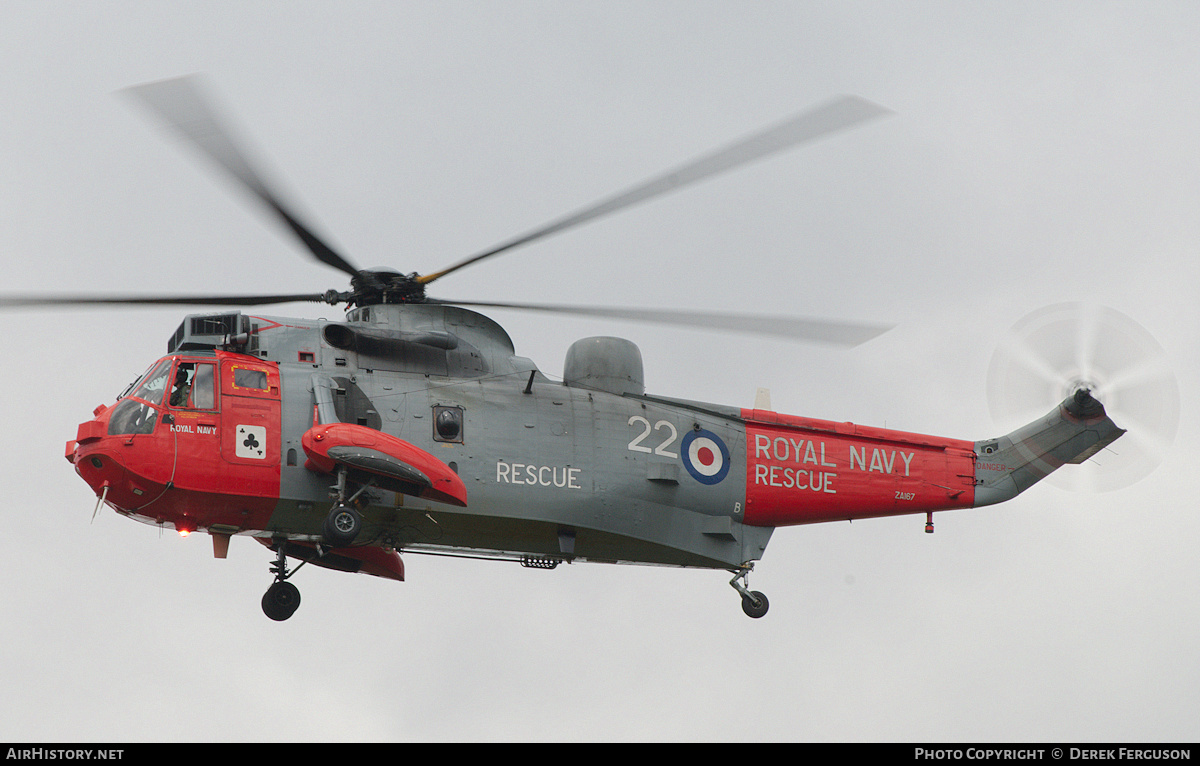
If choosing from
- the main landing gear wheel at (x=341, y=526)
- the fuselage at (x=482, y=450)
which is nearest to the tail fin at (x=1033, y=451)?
the fuselage at (x=482, y=450)

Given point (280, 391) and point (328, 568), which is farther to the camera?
point (328, 568)

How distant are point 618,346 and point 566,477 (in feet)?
8.90

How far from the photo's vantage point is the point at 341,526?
19.2 meters

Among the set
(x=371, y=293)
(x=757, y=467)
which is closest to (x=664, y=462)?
(x=757, y=467)

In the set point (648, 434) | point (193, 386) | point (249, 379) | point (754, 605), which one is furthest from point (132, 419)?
point (754, 605)

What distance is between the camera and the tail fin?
78.7ft

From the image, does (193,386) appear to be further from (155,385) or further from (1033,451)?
(1033,451)

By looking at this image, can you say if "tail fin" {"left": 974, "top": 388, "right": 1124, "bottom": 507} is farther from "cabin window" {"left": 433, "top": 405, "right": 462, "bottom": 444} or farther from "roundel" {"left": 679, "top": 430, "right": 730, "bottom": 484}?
"cabin window" {"left": 433, "top": 405, "right": 462, "bottom": 444}

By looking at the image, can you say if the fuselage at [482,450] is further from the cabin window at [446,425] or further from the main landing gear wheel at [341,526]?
the main landing gear wheel at [341,526]

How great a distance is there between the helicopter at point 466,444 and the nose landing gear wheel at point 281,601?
3 cm

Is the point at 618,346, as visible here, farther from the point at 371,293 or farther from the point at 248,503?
the point at 248,503

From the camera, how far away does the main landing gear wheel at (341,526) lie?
1916 cm
